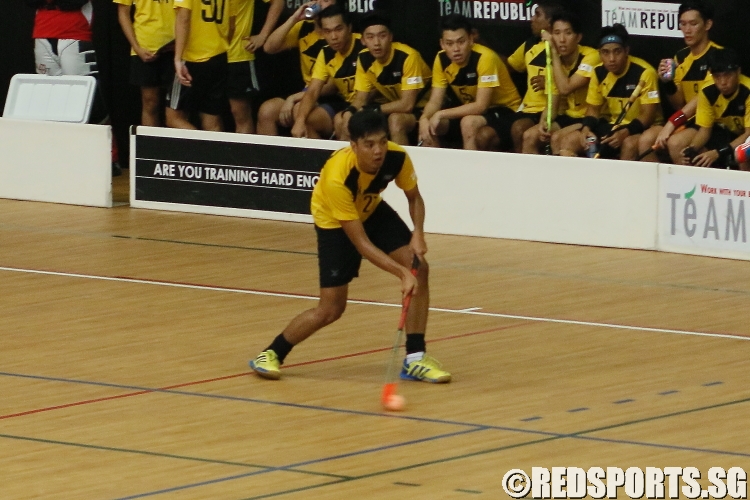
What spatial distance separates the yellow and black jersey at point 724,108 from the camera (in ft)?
43.7

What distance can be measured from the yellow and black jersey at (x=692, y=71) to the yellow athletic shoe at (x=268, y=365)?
587cm

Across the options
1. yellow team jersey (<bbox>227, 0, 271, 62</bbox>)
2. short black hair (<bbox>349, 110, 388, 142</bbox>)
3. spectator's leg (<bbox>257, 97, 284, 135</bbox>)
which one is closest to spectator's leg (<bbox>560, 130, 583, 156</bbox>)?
spectator's leg (<bbox>257, 97, 284, 135</bbox>)

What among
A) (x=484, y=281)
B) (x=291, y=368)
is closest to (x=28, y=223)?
(x=484, y=281)

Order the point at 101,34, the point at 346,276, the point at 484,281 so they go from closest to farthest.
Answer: the point at 346,276, the point at 484,281, the point at 101,34

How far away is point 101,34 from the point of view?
59.6 feet

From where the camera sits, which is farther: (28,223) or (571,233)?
(28,223)

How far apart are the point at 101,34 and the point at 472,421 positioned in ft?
36.3

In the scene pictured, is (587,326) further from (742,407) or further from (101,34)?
(101,34)

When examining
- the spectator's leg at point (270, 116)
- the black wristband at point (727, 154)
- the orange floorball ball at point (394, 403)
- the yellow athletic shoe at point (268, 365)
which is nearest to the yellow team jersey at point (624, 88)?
the black wristband at point (727, 154)

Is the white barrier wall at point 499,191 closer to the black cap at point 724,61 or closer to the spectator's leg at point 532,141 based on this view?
the spectator's leg at point 532,141

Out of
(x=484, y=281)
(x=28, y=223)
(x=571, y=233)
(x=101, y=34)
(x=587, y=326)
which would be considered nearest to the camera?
(x=587, y=326)

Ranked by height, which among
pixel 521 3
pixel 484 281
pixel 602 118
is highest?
pixel 521 3

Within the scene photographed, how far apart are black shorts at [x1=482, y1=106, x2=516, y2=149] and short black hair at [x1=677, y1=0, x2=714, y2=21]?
1782 mm
